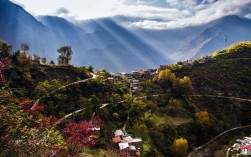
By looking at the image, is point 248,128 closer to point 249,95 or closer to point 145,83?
point 249,95

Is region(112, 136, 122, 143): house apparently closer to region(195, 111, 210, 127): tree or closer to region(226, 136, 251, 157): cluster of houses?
region(226, 136, 251, 157): cluster of houses

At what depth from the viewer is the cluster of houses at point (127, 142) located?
5538 cm

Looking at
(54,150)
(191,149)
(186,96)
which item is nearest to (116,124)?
(191,149)

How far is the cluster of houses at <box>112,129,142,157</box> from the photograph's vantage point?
182 ft

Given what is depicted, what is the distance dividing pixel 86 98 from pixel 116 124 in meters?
13.2

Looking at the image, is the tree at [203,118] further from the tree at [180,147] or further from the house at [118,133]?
the house at [118,133]

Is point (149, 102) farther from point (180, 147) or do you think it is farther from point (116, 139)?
Answer: point (116, 139)

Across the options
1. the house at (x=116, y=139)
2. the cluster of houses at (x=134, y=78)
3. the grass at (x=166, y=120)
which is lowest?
the house at (x=116, y=139)

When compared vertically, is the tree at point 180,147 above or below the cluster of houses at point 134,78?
below

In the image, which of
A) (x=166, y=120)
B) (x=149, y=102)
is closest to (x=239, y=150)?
(x=166, y=120)

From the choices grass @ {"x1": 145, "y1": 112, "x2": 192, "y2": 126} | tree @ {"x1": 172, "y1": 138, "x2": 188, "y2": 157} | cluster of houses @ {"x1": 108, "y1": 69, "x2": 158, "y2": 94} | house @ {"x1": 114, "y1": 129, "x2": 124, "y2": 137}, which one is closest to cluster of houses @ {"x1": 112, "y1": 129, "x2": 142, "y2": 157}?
house @ {"x1": 114, "y1": 129, "x2": 124, "y2": 137}

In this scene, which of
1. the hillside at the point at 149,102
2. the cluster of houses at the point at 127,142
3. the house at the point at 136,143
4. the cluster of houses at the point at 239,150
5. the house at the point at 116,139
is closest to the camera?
the cluster of houses at the point at 127,142

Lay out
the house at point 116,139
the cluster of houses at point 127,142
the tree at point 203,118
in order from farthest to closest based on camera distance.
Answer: the tree at point 203,118, the house at point 116,139, the cluster of houses at point 127,142

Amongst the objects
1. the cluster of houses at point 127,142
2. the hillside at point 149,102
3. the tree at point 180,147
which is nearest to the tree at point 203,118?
the hillside at point 149,102
